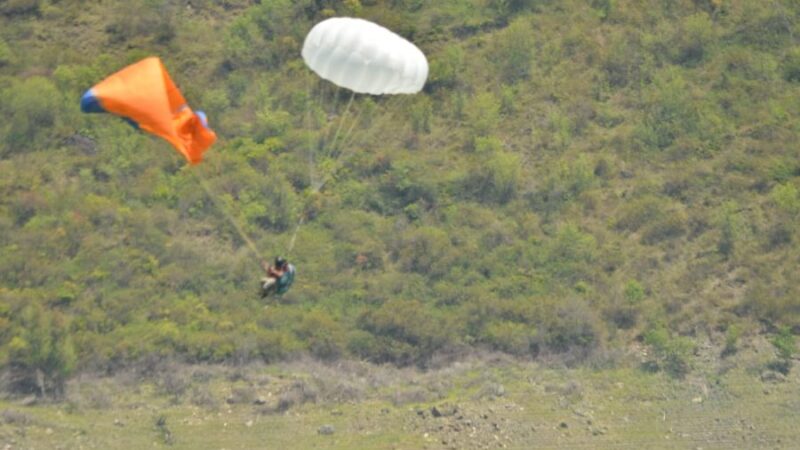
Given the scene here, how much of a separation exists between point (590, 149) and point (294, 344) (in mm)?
9732

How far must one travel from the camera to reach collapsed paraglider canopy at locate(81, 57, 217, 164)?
112 feet

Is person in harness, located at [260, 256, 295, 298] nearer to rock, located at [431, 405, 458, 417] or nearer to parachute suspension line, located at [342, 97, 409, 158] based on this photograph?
rock, located at [431, 405, 458, 417]

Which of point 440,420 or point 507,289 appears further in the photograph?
point 507,289

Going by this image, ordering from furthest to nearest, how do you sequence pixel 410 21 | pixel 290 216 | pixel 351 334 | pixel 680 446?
pixel 410 21 → pixel 290 216 → pixel 351 334 → pixel 680 446

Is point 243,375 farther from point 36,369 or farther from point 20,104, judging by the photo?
point 20,104

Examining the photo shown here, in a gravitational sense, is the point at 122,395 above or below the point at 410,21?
below

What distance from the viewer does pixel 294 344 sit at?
4062cm

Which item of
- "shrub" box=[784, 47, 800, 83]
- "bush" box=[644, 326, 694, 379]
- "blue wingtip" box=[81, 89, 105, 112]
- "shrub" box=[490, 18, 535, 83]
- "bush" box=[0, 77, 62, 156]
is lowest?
"bush" box=[0, 77, 62, 156]

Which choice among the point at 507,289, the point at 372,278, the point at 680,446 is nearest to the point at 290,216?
the point at 372,278

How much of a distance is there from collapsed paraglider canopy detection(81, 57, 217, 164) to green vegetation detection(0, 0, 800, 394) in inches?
286

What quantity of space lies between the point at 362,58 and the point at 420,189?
26.2ft

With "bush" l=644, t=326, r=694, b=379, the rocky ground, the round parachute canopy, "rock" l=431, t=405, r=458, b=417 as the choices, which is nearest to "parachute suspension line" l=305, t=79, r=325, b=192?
the rocky ground

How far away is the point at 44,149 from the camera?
148 ft

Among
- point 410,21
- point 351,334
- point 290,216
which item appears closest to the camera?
point 351,334
